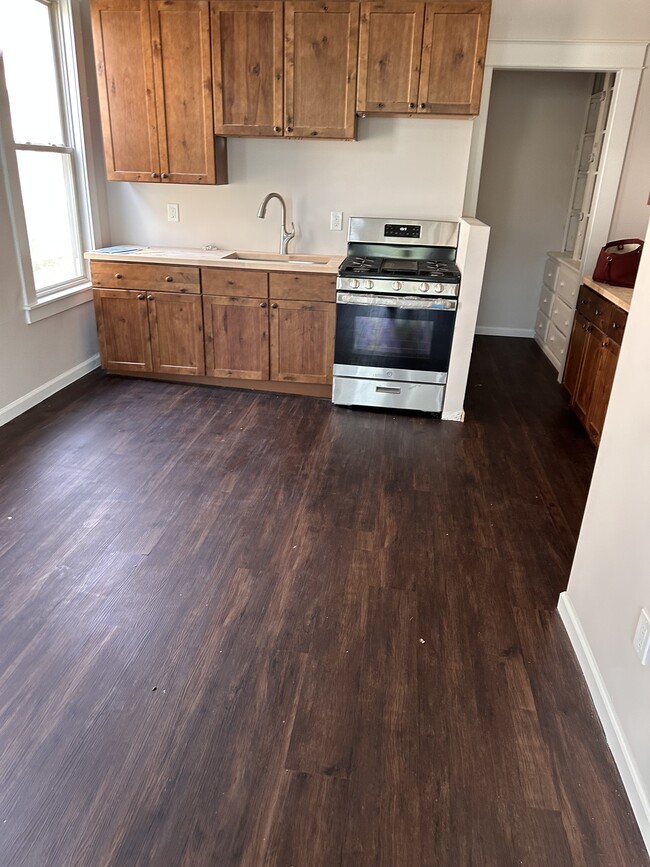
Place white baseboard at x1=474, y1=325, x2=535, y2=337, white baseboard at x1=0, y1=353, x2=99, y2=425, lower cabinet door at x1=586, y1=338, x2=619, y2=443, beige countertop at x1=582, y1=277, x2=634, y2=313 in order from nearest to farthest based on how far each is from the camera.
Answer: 1. beige countertop at x1=582, y1=277, x2=634, y2=313
2. lower cabinet door at x1=586, y1=338, x2=619, y2=443
3. white baseboard at x1=0, y1=353, x2=99, y2=425
4. white baseboard at x1=474, y1=325, x2=535, y2=337

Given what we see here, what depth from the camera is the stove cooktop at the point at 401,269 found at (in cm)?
355

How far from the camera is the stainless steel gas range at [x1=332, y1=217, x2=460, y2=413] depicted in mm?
3574

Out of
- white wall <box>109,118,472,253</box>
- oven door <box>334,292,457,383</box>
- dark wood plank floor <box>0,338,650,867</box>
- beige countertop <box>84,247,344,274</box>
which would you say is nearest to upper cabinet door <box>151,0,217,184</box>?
white wall <box>109,118,472,253</box>

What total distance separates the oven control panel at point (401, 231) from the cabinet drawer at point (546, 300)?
1.63 meters

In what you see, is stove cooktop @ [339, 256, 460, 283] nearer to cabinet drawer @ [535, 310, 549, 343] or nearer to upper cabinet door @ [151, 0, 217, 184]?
upper cabinet door @ [151, 0, 217, 184]

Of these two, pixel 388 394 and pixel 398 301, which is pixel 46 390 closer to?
pixel 388 394

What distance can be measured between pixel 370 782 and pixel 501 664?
23.8 inches

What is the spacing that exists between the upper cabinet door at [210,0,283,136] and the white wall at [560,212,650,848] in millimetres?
2781

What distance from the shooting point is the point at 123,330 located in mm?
4125

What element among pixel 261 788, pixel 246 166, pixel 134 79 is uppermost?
pixel 134 79

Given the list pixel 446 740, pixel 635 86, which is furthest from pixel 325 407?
pixel 635 86

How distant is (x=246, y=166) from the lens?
4.17m

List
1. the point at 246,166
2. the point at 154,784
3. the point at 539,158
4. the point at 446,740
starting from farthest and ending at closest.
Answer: the point at 539,158 < the point at 246,166 < the point at 446,740 < the point at 154,784

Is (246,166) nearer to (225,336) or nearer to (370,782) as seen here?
(225,336)
